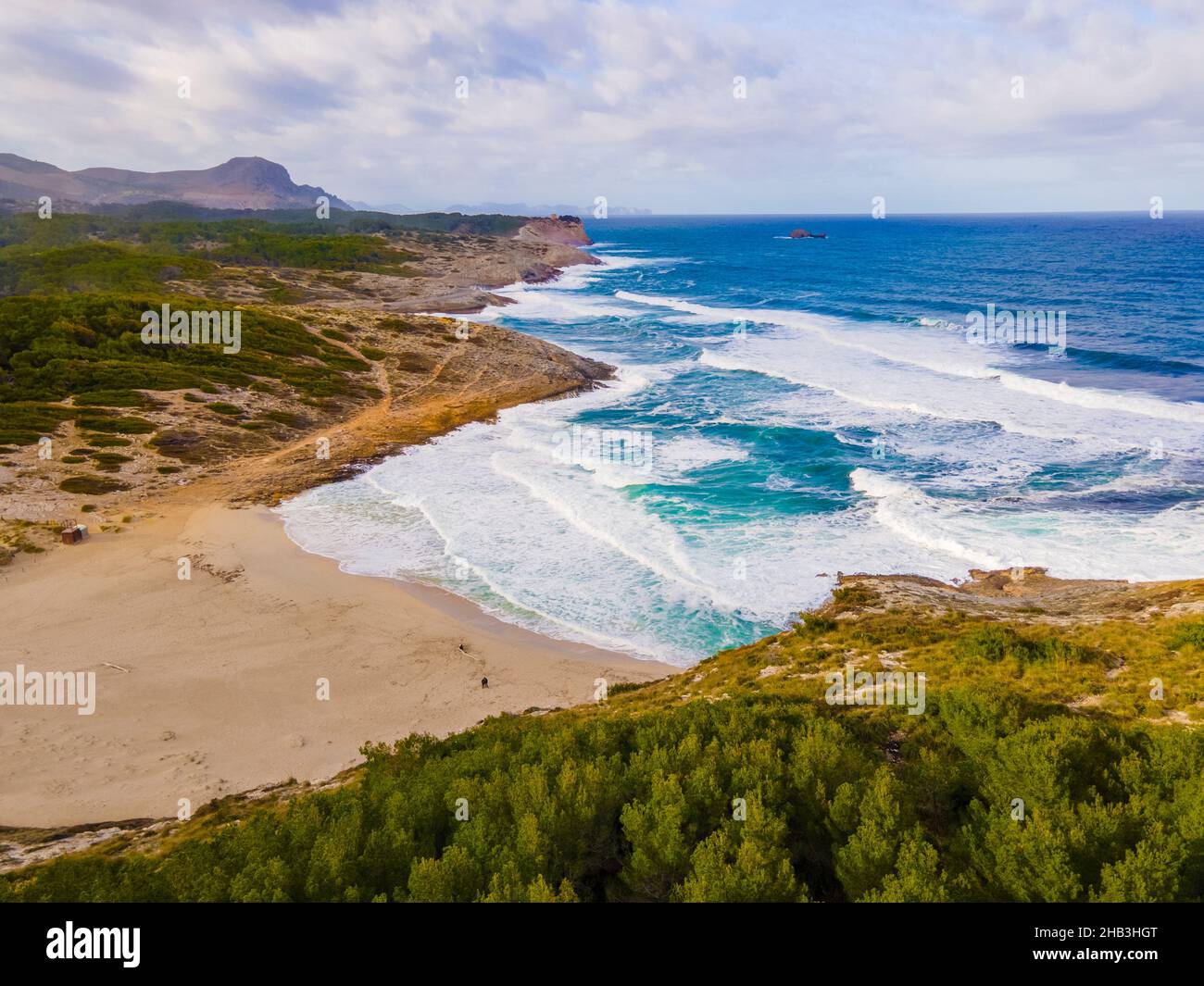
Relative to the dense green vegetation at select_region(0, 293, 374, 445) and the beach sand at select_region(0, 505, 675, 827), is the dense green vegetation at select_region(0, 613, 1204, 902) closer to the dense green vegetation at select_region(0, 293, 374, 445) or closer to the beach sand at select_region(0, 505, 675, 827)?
the beach sand at select_region(0, 505, 675, 827)

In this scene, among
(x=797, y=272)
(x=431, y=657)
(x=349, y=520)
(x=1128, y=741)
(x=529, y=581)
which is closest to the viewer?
(x=1128, y=741)

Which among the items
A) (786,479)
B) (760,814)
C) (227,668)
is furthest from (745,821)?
(786,479)

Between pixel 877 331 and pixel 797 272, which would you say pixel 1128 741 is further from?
pixel 797 272

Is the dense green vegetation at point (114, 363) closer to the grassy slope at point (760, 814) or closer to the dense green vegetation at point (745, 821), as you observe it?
the grassy slope at point (760, 814)

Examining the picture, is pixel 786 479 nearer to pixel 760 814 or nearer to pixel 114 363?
pixel 760 814

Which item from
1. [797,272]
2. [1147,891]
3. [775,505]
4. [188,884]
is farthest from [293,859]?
[797,272]
